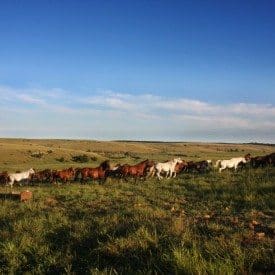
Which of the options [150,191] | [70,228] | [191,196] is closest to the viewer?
[70,228]

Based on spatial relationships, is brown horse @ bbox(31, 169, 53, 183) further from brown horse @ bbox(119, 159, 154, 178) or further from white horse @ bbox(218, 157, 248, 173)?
white horse @ bbox(218, 157, 248, 173)

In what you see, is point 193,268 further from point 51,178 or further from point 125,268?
point 51,178

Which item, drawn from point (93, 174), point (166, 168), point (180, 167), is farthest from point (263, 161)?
point (93, 174)

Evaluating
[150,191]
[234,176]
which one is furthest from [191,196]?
[234,176]

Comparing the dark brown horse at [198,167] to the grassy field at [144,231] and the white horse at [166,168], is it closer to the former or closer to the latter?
the white horse at [166,168]

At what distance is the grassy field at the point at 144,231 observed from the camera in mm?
9983

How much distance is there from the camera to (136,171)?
25562 mm

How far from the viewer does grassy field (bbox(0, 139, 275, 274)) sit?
998 centimetres

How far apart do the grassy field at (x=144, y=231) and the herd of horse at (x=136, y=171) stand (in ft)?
19.1

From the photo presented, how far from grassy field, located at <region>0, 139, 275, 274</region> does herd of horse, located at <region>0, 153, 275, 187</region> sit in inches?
229

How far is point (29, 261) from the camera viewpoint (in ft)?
38.1

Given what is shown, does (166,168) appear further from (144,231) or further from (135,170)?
(144,231)

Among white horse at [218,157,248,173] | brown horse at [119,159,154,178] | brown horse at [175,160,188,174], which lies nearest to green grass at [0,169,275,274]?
brown horse at [119,159,154,178]

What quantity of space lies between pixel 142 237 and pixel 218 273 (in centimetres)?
280
